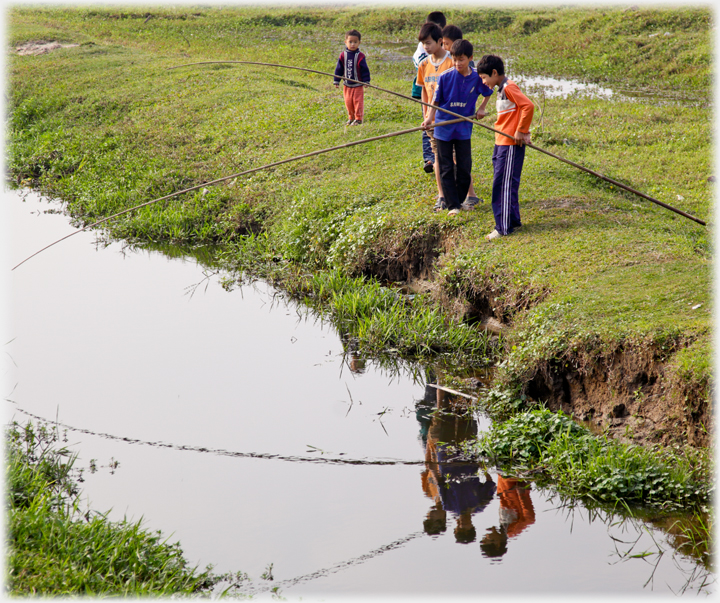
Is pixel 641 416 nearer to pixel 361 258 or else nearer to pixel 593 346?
pixel 593 346

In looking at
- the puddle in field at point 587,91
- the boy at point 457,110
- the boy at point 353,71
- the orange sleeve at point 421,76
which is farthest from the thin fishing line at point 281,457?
the puddle in field at point 587,91

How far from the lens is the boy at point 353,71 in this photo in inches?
342

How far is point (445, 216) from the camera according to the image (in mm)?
6645

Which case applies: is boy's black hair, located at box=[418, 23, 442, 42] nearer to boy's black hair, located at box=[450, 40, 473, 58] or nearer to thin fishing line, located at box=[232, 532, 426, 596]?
boy's black hair, located at box=[450, 40, 473, 58]

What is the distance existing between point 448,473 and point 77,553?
215 cm

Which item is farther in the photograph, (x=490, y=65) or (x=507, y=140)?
(x=507, y=140)

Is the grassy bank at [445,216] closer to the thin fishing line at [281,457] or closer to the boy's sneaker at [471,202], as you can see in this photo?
the boy's sneaker at [471,202]

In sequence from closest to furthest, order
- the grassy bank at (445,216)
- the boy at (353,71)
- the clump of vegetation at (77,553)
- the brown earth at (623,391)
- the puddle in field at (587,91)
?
the clump of vegetation at (77,553) → the brown earth at (623,391) → the grassy bank at (445,216) → the boy at (353,71) → the puddle in field at (587,91)

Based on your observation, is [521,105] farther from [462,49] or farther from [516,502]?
[516,502]

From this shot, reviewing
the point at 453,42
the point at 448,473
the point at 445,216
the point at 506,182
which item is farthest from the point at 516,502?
the point at 453,42

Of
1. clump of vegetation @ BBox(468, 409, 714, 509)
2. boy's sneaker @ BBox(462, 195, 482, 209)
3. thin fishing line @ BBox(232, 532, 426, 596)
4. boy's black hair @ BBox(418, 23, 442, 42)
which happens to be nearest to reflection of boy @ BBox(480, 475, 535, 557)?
clump of vegetation @ BBox(468, 409, 714, 509)

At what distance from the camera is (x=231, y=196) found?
880 centimetres

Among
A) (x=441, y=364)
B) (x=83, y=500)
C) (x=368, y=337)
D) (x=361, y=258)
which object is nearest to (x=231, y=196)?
(x=361, y=258)

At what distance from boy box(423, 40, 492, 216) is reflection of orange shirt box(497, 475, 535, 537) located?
3277mm
